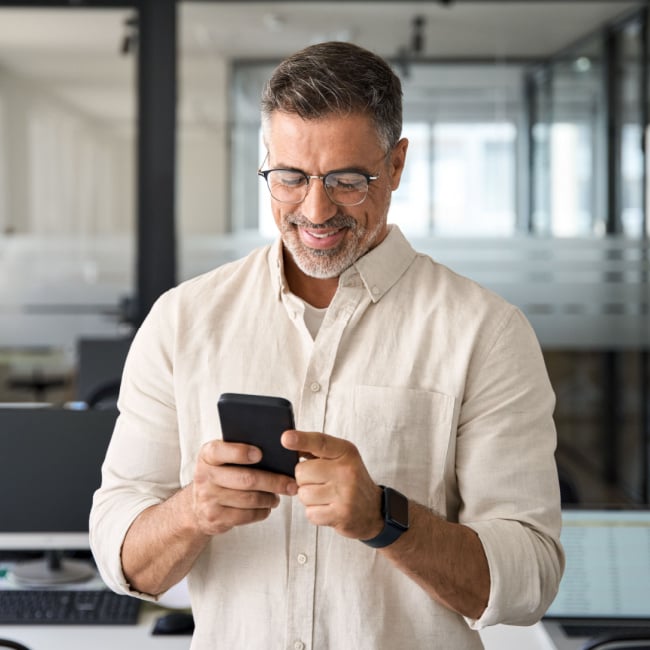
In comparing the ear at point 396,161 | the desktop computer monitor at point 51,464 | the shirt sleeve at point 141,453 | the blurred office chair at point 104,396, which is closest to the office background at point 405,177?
the blurred office chair at point 104,396

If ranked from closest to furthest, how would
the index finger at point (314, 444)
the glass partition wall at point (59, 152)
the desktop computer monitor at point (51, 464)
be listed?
the index finger at point (314, 444) < the desktop computer monitor at point (51, 464) < the glass partition wall at point (59, 152)

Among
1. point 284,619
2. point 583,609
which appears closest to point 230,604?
point 284,619

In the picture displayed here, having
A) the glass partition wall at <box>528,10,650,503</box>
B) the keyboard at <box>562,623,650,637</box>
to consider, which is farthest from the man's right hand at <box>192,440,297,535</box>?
the glass partition wall at <box>528,10,650,503</box>

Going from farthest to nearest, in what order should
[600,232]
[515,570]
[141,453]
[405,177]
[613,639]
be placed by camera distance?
[600,232] < [405,177] < [613,639] < [141,453] < [515,570]

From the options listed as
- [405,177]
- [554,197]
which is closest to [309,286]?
[405,177]

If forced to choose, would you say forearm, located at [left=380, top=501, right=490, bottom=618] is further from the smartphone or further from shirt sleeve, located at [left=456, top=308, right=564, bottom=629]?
the smartphone

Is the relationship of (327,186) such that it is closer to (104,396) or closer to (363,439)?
(363,439)

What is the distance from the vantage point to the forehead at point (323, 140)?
1.38 m

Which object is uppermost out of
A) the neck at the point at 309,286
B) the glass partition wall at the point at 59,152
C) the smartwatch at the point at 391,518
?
the glass partition wall at the point at 59,152

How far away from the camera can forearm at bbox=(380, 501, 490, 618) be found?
1293mm

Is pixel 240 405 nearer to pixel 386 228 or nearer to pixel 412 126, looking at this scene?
pixel 386 228

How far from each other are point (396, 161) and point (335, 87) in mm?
171

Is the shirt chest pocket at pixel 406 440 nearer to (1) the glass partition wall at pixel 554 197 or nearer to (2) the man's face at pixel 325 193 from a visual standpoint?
(2) the man's face at pixel 325 193

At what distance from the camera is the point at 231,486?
1.26 metres
